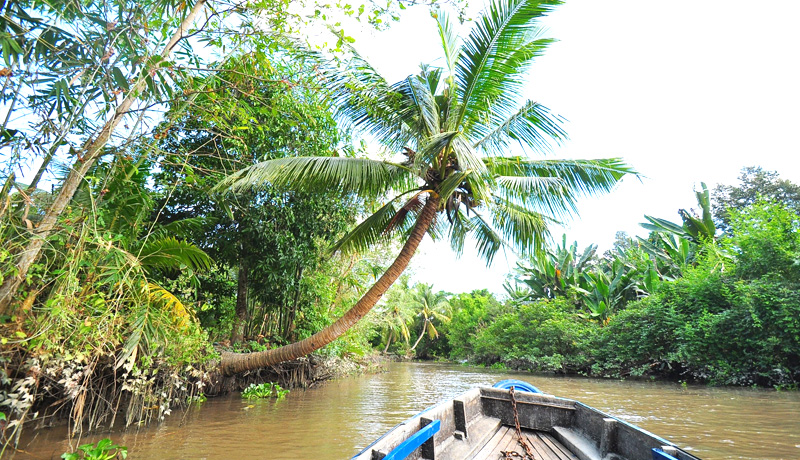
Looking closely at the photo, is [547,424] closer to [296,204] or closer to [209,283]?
[296,204]

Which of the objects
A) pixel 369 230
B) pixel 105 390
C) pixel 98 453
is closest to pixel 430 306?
pixel 369 230

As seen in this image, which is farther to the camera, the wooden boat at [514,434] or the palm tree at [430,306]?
the palm tree at [430,306]

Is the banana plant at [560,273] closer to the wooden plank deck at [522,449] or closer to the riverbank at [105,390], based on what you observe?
the riverbank at [105,390]

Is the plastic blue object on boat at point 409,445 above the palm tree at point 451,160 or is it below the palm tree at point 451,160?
below

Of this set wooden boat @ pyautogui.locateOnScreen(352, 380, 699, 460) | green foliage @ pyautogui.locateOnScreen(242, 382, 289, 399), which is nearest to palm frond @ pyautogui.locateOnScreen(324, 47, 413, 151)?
wooden boat @ pyautogui.locateOnScreen(352, 380, 699, 460)

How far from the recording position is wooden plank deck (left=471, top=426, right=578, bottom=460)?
341 centimetres

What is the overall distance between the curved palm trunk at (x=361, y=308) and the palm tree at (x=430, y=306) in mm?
28565

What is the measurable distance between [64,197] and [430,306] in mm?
34139

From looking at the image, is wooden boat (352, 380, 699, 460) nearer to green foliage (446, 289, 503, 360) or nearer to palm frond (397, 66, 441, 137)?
palm frond (397, 66, 441, 137)

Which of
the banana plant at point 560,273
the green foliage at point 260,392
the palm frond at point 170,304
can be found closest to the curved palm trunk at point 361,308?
the green foliage at point 260,392

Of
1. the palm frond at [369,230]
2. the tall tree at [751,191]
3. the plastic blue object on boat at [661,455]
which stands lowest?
the plastic blue object on boat at [661,455]

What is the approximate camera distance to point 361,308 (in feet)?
23.1

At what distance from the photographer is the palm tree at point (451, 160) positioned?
6652 millimetres

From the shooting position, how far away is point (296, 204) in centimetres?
917
